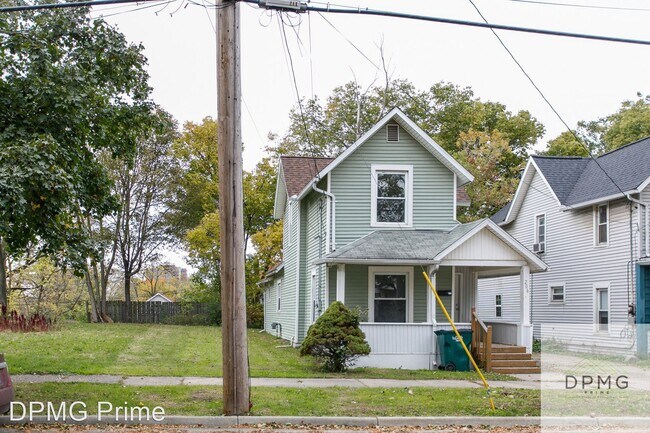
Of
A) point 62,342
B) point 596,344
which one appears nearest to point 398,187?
point 596,344

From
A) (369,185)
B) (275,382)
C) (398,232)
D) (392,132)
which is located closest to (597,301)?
(398,232)

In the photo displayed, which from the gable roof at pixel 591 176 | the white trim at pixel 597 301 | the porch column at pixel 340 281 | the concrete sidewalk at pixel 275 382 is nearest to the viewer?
the concrete sidewalk at pixel 275 382

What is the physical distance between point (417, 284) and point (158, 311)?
2404 cm

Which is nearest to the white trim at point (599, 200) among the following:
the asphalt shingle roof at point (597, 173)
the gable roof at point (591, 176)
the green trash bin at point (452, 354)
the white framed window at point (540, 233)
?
the gable roof at point (591, 176)

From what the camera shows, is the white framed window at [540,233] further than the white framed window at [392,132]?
Yes

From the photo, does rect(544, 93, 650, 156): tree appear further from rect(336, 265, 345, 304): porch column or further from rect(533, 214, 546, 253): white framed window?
rect(336, 265, 345, 304): porch column

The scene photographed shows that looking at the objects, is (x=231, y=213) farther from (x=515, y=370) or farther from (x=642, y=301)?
(x=642, y=301)

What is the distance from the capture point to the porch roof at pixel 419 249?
741 inches

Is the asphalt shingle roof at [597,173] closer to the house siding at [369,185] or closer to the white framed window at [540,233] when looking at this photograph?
the white framed window at [540,233]

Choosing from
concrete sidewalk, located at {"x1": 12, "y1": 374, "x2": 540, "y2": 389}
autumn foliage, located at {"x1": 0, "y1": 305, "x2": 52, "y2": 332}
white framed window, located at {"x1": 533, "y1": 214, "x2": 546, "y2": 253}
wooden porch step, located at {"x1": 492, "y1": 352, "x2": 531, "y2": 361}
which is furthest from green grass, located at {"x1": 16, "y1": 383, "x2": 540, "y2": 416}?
white framed window, located at {"x1": 533, "y1": 214, "x2": 546, "y2": 253}

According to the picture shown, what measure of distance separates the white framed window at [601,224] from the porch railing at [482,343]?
8264mm

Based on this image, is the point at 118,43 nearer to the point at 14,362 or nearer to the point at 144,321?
the point at 14,362

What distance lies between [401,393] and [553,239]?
55.4ft

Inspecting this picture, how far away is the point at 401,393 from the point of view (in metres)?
13.4
